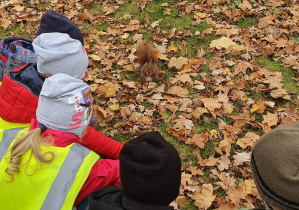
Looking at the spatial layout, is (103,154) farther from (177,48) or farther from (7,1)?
(7,1)

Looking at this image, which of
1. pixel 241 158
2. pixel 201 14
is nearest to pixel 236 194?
pixel 241 158

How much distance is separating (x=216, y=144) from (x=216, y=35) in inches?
99.9

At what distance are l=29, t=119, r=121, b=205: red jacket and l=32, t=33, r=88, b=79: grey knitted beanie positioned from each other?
697 mm

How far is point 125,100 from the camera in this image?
4.48 metres

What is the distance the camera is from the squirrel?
4.61 meters

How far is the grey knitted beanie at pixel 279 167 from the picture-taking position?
4.92 ft

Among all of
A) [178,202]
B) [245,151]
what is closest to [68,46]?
[178,202]

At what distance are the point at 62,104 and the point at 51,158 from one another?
505 millimetres

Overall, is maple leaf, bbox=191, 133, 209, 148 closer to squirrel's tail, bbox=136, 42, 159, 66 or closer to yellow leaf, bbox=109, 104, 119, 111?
yellow leaf, bbox=109, 104, 119, 111

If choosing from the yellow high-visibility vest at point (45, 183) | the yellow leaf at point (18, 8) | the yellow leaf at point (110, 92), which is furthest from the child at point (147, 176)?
the yellow leaf at point (18, 8)

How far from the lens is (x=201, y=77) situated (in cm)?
468

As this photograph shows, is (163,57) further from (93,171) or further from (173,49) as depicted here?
(93,171)

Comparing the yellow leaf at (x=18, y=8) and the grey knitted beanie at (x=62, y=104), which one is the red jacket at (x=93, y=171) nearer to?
the grey knitted beanie at (x=62, y=104)

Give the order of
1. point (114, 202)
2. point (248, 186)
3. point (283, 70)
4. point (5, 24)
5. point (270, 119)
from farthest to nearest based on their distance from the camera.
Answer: point (5, 24), point (283, 70), point (270, 119), point (248, 186), point (114, 202)
